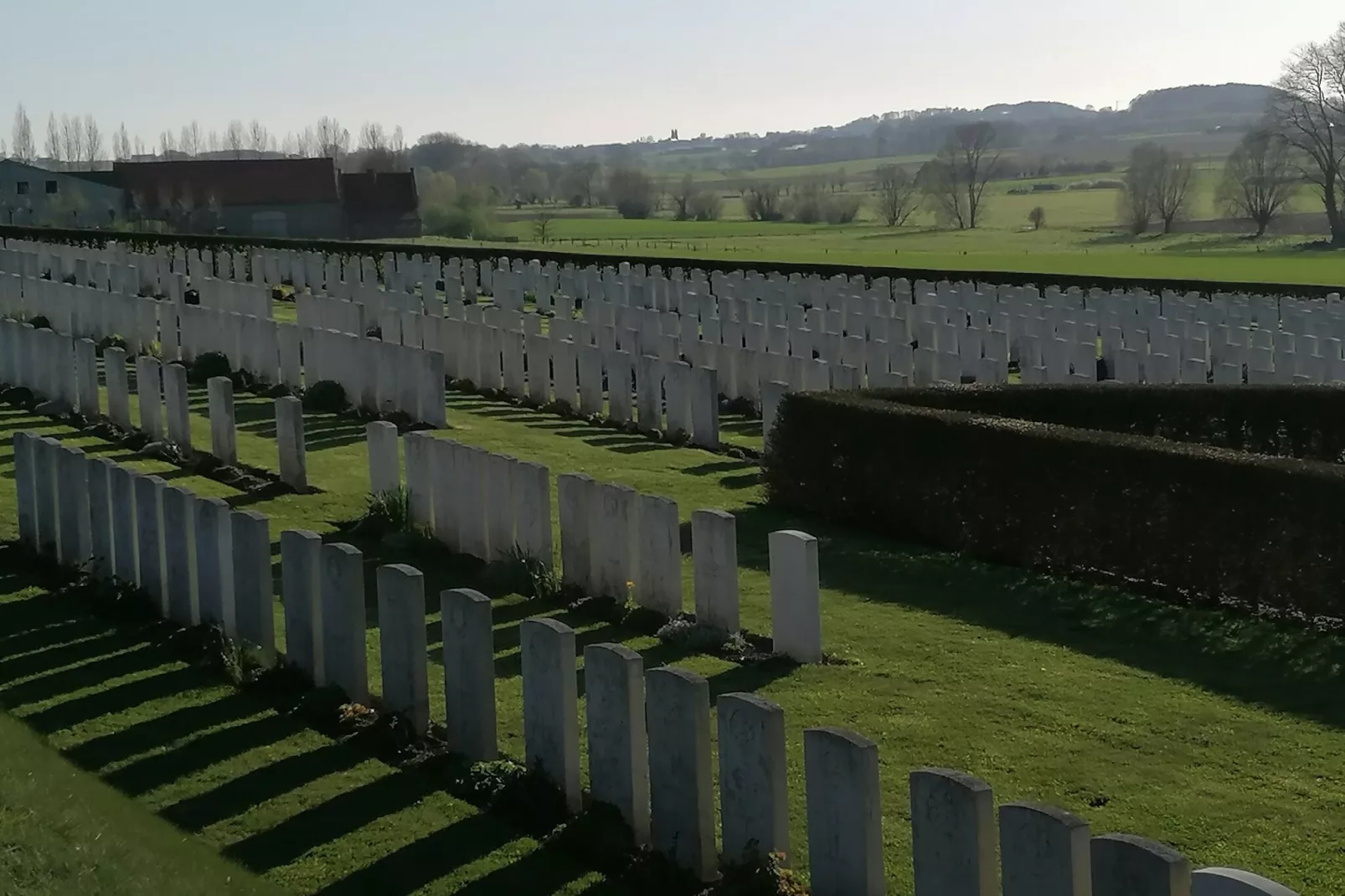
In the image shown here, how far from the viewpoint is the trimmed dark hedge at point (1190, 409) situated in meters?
11.2

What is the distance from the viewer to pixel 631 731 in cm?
495

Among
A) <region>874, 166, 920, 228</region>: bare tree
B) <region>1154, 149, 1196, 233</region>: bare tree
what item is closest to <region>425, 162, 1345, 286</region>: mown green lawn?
<region>874, 166, 920, 228</region>: bare tree

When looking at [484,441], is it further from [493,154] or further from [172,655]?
[493,154]

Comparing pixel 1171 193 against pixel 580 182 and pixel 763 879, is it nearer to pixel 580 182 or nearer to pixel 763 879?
pixel 580 182

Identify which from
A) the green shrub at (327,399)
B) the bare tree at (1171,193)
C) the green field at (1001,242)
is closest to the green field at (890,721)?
the green shrub at (327,399)

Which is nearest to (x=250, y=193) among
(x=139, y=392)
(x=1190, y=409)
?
(x=139, y=392)

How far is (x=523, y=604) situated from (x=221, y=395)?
13.2 feet

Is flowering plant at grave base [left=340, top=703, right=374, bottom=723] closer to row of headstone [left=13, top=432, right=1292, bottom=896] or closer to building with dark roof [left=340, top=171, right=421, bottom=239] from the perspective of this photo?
row of headstone [left=13, top=432, right=1292, bottom=896]

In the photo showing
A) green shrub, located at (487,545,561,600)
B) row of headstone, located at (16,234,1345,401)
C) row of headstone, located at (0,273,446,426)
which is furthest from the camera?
row of headstone, located at (16,234,1345,401)

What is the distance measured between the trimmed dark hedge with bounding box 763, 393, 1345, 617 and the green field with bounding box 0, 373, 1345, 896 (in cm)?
30

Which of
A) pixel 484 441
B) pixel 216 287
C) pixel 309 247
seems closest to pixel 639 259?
pixel 309 247

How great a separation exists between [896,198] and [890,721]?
3341 inches

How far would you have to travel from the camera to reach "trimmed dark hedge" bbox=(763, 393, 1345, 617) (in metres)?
7.96

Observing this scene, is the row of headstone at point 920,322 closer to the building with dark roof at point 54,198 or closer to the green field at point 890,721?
the green field at point 890,721
